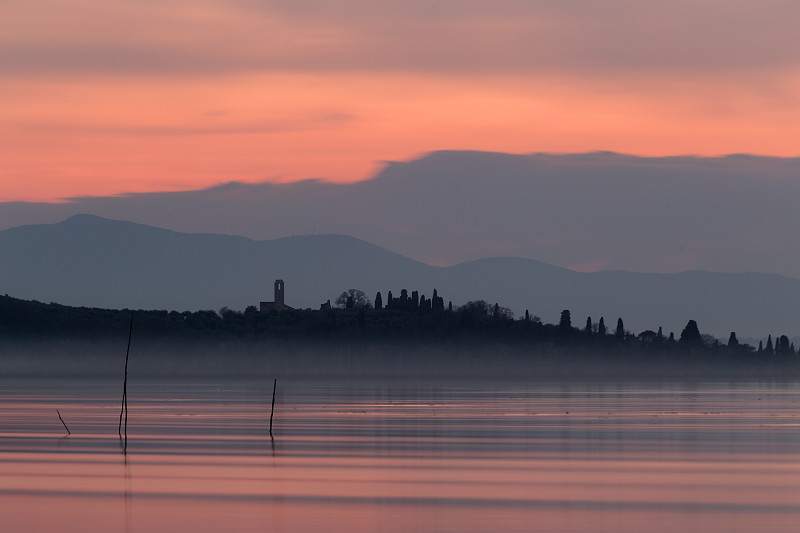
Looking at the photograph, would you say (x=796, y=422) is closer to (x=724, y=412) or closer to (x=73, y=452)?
(x=724, y=412)

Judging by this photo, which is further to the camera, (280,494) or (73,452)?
(73,452)

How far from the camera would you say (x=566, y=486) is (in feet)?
148

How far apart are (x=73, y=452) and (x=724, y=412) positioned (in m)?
56.8

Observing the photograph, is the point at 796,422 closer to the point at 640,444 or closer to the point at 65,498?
the point at 640,444

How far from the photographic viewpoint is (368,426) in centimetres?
7944

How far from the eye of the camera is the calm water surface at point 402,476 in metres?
37.0

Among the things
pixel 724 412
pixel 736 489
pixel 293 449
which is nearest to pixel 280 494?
pixel 736 489

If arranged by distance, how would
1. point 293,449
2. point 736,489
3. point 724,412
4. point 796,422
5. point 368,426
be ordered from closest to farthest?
point 736,489
point 293,449
point 368,426
point 796,422
point 724,412

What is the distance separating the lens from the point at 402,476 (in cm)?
4822

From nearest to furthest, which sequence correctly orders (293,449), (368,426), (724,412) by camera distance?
(293,449) < (368,426) < (724,412)

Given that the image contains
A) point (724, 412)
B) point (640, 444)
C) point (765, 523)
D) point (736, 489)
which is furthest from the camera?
point (724, 412)

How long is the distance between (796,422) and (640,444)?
25.4 metres

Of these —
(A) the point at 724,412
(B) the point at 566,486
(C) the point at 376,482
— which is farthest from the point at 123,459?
(A) the point at 724,412

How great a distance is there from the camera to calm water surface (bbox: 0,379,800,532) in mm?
37000
